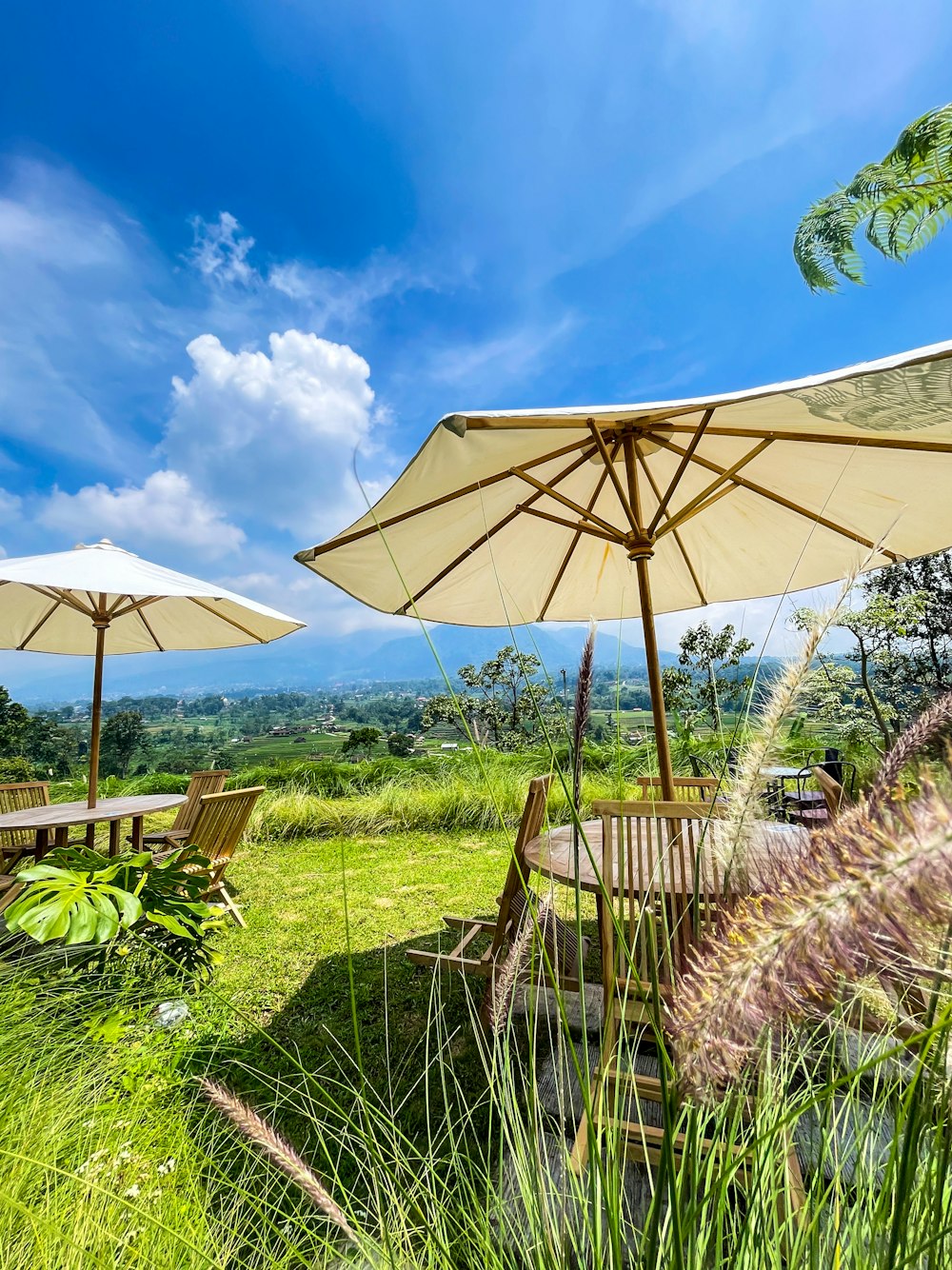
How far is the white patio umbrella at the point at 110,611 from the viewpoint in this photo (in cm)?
416

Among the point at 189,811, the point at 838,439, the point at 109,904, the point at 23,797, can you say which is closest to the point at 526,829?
the point at 109,904

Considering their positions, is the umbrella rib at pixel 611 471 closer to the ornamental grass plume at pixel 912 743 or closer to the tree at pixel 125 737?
the ornamental grass plume at pixel 912 743

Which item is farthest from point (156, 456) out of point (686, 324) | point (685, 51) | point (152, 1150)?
point (152, 1150)

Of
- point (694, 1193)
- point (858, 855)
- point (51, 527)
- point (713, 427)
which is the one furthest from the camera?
point (51, 527)

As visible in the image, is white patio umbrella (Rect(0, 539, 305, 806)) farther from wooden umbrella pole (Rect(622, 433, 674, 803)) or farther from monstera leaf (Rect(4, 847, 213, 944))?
wooden umbrella pole (Rect(622, 433, 674, 803))

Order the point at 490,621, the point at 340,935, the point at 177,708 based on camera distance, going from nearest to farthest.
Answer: the point at 340,935 → the point at 490,621 → the point at 177,708

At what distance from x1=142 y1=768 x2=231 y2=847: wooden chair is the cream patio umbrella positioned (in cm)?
292

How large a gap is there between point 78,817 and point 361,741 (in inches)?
317

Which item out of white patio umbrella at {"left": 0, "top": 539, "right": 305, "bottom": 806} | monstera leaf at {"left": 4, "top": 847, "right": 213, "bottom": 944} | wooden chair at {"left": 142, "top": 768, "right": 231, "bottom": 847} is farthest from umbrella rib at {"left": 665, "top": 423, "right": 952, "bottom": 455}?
wooden chair at {"left": 142, "top": 768, "right": 231, "bottom": 847}

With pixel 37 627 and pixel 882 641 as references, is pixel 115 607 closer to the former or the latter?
pixel 37 627

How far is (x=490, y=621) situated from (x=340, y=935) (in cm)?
262

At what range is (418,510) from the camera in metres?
3.03

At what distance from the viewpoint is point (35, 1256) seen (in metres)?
1.08

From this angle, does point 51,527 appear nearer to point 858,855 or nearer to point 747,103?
point 747,103
